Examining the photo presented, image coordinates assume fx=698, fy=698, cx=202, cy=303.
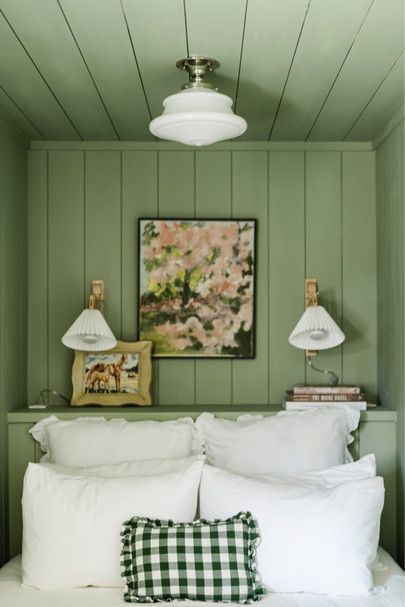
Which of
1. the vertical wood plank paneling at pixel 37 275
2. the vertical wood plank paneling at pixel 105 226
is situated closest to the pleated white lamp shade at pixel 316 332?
the vertical wood plank paneling at pixel 105 226

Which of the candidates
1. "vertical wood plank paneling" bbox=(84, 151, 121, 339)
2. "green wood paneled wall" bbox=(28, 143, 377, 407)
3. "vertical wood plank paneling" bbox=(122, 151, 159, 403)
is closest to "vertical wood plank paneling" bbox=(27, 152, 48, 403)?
"green wood paneled wall" bbox=(28, 143, 377, 407)

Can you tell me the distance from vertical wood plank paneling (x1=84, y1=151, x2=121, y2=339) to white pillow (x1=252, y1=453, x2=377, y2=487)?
1154 mm

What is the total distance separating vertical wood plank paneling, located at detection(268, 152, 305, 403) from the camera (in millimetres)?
3354

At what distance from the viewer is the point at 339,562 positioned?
7.36 ft

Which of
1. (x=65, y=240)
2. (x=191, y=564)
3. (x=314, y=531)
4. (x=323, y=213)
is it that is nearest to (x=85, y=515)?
(x=191, y=564)

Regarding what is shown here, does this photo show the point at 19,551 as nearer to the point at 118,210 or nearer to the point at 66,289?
the point at 66,289

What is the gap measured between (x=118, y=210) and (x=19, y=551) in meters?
1.62

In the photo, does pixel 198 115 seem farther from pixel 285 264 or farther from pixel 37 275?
pixel 37 275

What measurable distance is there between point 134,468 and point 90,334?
697 mm

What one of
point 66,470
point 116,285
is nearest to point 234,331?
point 116,285

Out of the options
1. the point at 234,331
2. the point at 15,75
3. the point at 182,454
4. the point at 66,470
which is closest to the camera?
the point at 15,75

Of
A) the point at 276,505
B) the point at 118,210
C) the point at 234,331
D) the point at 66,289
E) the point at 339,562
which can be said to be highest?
the point at 118,210

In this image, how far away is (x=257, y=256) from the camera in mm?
3365

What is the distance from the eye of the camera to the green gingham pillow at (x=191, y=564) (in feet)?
7.13
